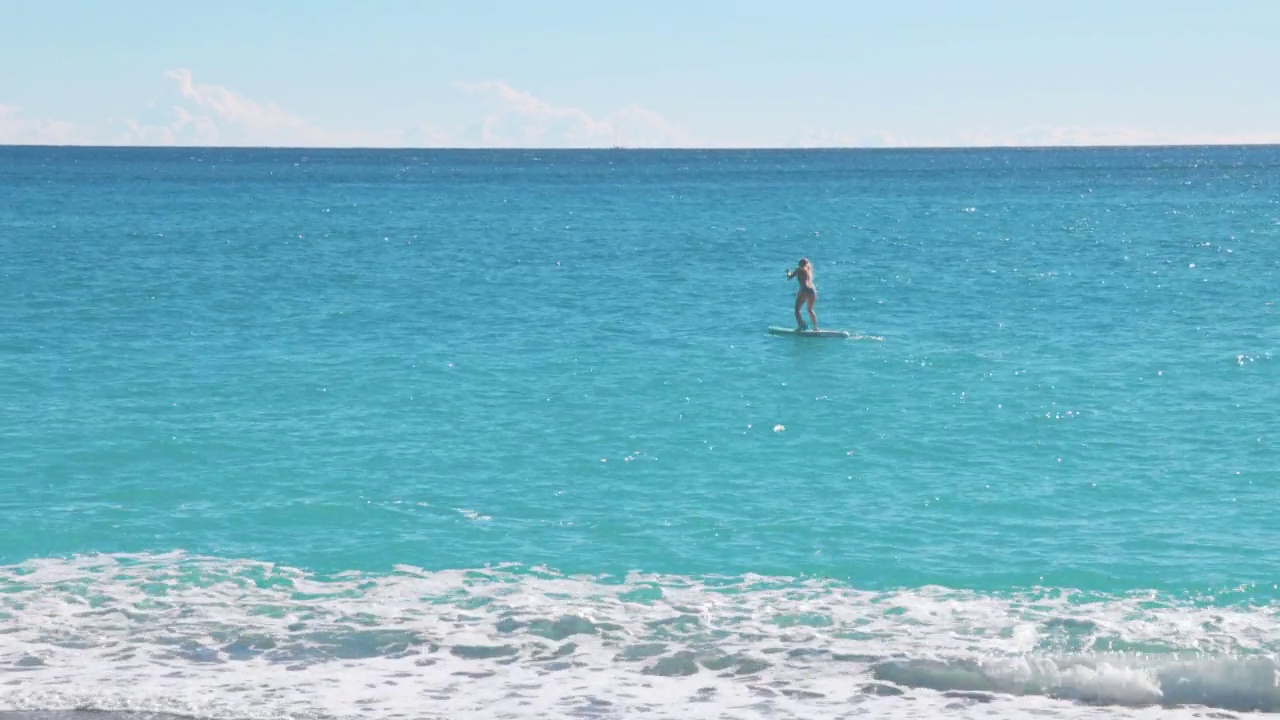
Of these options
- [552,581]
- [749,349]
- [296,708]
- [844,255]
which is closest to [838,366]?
[749,349]

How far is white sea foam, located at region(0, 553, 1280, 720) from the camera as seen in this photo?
38.5 feet

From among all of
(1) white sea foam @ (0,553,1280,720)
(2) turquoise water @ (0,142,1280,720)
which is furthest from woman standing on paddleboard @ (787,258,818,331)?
(1) white sea foam @ (0,553,1280,720)

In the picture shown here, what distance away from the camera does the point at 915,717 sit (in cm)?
1131

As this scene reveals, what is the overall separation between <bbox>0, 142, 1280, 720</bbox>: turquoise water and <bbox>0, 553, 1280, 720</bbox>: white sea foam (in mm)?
50

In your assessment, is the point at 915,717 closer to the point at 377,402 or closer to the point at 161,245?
the point at 377,402

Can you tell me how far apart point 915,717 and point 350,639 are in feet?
18.3

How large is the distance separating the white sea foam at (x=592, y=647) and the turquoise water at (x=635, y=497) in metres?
0.05

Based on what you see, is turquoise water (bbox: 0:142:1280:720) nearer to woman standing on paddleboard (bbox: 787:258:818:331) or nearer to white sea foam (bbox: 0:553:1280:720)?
white sea foam (bbox: 0:553:1280:720)

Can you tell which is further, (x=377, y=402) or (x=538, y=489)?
(x=377, y=402)

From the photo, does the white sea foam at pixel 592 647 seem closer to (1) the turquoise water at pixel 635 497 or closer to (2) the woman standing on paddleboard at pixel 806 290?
(1) the turquoise water at pixel 635 497

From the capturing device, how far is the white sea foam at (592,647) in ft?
38.5

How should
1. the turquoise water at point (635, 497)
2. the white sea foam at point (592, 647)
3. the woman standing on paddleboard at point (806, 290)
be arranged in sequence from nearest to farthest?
the white sea foam at point (592, 647), the turquoise water at point (635, 497), the woman standing on paddleboard at point (806, 290)

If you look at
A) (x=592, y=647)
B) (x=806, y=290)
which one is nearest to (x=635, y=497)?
(x=592, y=647)

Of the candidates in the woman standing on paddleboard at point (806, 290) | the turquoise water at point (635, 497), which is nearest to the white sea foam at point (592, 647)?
the turquoise water at point (635, 497)
